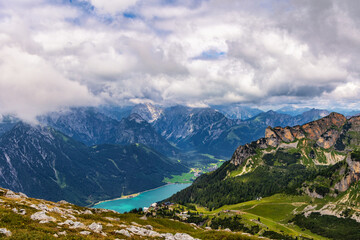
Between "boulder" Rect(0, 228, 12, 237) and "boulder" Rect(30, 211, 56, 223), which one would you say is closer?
"boulder" Rect(0, 228, 12, 237)

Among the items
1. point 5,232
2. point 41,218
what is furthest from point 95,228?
point 5,232

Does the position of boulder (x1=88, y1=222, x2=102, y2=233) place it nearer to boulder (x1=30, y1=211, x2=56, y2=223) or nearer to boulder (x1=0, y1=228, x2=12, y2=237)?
boulder (x1=30, y1=211, x2=56, y2=223)

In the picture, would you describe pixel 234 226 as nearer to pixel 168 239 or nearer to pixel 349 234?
pixel 349 234

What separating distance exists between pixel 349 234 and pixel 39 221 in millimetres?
224034

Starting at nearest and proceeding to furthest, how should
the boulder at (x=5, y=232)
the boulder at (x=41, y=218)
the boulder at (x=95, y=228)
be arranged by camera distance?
the boulder at (x=5, y=232) → the boulder at (x=41, y=218) → the boulder at (x=95, y=228)

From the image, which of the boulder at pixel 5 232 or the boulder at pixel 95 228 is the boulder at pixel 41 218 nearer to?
the boulder at pixel 95 228

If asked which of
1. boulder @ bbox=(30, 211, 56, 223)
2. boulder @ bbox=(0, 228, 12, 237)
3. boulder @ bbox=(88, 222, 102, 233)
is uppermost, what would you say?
boulder @ bbox=(0, 228, 12, 237)

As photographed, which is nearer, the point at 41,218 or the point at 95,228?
the point at 41,218

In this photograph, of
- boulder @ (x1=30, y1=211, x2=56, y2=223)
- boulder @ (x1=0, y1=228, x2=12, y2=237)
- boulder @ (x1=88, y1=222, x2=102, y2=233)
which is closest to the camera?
boulder @ (x1=0, y1=228, x2=12, y2=237)

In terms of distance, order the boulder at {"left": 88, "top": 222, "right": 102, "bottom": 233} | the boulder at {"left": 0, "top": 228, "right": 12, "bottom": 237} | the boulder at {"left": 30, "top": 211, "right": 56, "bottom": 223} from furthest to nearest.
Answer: the boulder at {"left": 88, "top": 222, "right": 102, "bottom": 233}, the boulder at {"left": 30, "top": 211, "right": 56, "bottom": 223}, the boulder at {"left": 0, "top": 228, "right": 12, "bottom": 237}

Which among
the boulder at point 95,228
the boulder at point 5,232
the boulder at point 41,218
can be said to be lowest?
the boulder at point 95,228

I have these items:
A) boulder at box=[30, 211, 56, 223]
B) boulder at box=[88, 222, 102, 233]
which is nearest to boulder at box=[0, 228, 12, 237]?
boulder at box=[30, 211, 56, 223]

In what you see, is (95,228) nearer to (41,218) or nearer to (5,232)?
(41,218)

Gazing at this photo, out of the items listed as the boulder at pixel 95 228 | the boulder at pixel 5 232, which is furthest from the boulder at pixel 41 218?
the boulder at pixel 5 232
